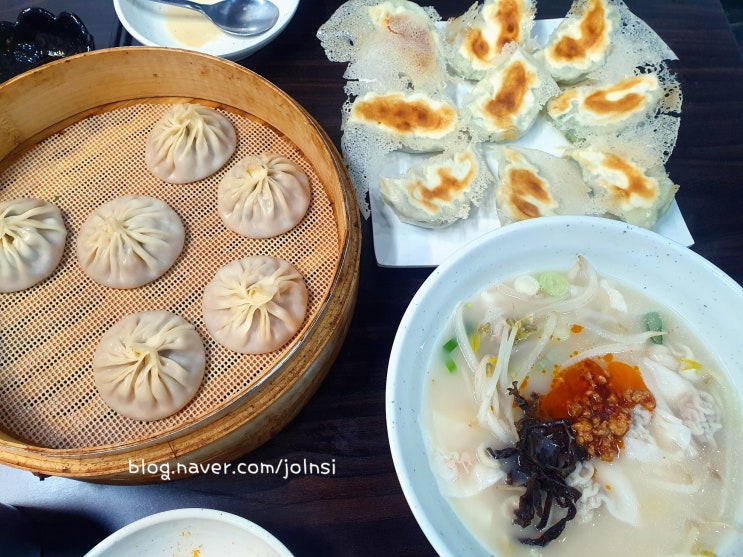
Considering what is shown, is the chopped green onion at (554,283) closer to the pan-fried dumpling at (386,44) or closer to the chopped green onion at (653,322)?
the chopped green onion at (653,322)

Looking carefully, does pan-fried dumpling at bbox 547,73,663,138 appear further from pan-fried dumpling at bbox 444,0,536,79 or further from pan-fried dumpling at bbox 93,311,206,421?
pan-fried dumpling at bbox 93,311,206,421

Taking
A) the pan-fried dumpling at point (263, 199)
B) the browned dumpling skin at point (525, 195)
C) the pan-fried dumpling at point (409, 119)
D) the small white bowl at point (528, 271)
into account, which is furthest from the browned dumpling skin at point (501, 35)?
the small white bowl at point (528, 271)

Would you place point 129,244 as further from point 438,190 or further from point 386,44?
point 386,44

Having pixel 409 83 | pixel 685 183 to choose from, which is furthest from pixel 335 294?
pixel 685 183

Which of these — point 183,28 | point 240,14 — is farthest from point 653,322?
point 183,28

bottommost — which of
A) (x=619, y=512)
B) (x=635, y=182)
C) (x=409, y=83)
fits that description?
(x=619, y=512)

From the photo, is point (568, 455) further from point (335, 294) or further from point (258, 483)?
point (258, 483)

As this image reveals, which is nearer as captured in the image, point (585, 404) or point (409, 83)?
point (585, 404)
